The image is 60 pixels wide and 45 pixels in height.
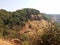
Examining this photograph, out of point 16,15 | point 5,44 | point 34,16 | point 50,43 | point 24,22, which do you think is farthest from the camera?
point 34,16

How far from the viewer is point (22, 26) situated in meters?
43.8

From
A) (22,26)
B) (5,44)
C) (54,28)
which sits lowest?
(22,26)

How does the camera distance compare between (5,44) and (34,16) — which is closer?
(5,44)

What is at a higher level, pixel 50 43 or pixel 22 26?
pixel 50 43

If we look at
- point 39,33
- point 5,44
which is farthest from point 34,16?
point 39,33

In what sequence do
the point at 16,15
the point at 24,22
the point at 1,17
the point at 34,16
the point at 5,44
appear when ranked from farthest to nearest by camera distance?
the point at 34,16 → the point at 16,15 → the point at 24,22 → the point at 1,17 → the point at 5,44

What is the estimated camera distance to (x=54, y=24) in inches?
366

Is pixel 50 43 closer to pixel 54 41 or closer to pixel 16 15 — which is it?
pixel 54 41

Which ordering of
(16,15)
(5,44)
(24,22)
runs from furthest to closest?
(16,15), (24,22), (5,44)

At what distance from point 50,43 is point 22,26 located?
3508 cm

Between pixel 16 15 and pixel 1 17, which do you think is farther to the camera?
pixel 16 15

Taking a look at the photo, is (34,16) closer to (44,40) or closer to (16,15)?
(16,15)

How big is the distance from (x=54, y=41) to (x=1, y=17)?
114ft

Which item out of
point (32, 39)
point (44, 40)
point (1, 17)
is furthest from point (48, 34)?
point (1, 17)
